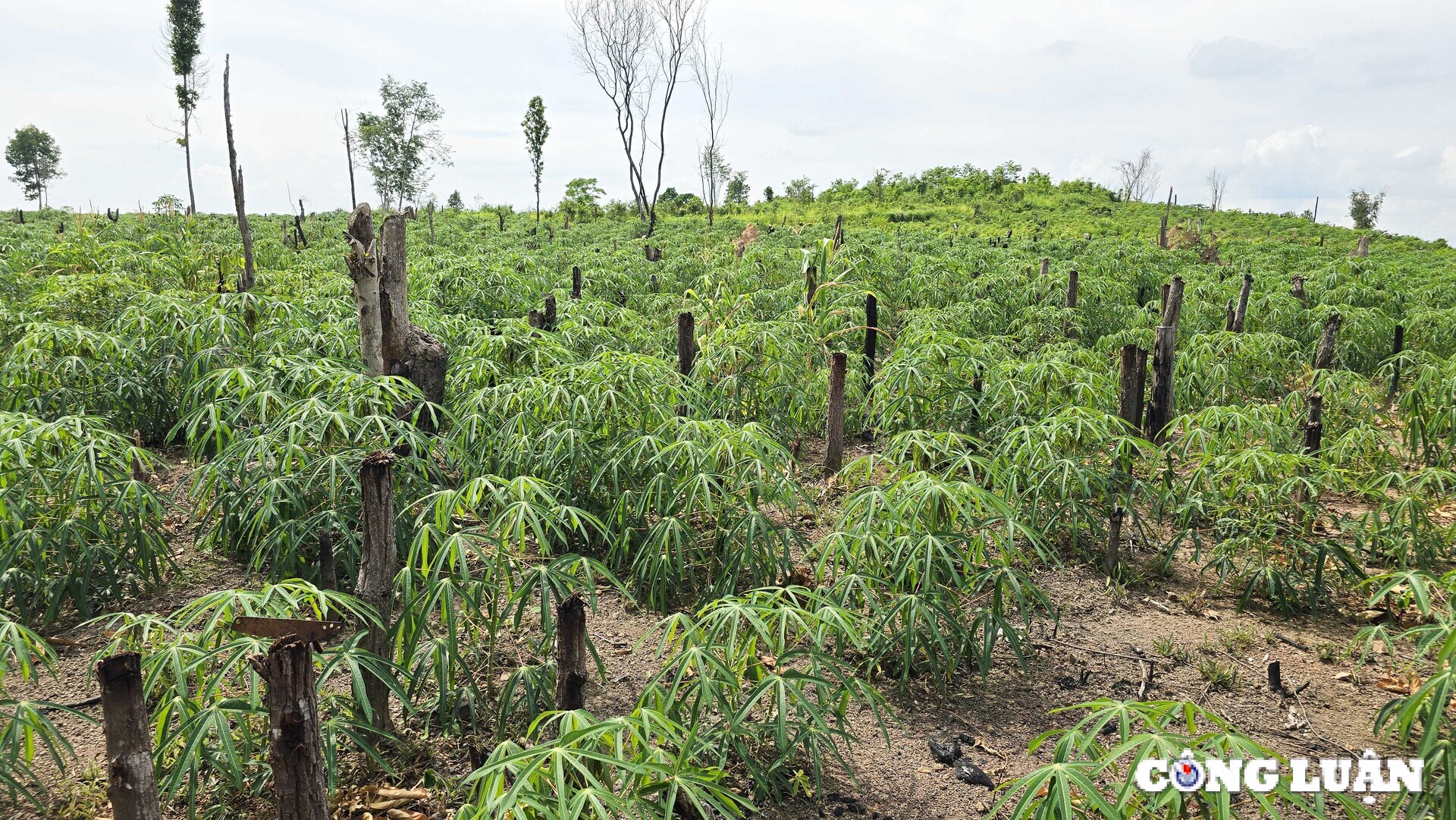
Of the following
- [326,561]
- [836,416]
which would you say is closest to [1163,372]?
[836,416]

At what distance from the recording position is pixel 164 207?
1958 cm

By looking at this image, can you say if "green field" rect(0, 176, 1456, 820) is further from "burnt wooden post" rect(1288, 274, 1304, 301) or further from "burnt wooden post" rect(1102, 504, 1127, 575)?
"burnt wooden post" rect(1288, 274, 1304, 301)

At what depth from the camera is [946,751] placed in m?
2.68

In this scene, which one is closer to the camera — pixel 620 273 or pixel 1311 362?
pixel 1311 362

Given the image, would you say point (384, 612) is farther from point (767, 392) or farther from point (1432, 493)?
point (1432, 493)

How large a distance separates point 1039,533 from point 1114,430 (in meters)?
1.66

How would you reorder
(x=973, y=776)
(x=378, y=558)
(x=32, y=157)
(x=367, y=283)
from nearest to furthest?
(x=378, y=558) < (x=973, y=776) < (x=367, y=283) < (x=32, y=157)

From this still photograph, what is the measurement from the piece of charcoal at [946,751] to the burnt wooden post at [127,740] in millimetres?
2188

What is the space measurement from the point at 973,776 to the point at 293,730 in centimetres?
197

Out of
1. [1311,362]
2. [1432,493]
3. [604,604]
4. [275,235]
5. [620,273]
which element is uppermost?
[275,235]

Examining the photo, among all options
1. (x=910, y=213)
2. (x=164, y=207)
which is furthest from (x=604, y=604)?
(x=910, y=213)

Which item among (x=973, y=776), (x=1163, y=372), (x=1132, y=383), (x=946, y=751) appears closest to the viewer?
(x=973, y=776)

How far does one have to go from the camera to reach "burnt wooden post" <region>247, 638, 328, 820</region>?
65.1 inches

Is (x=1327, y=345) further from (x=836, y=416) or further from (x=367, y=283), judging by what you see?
(x=367, y=283)
